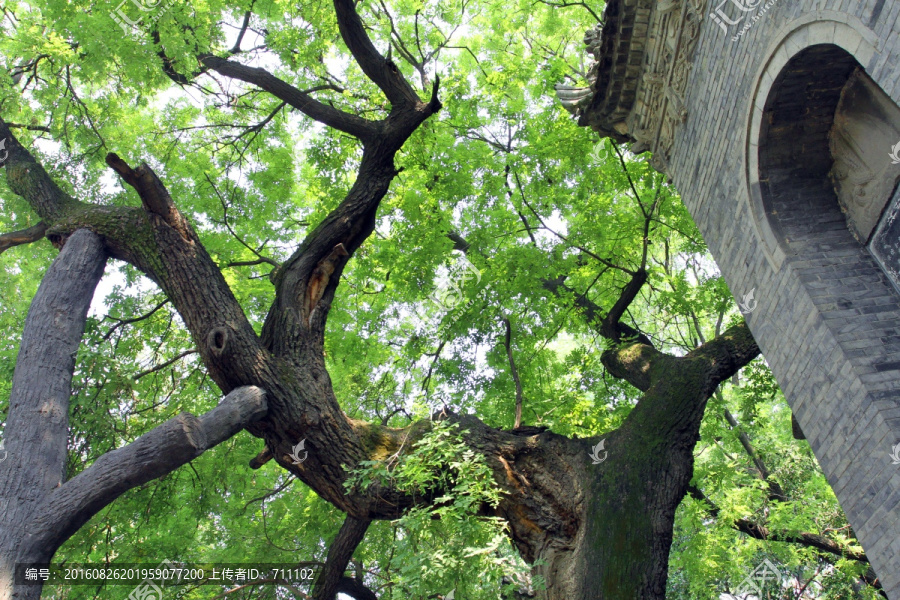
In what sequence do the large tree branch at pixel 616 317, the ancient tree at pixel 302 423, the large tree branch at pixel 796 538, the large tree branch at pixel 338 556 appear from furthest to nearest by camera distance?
the large tree branch at pixel 796 538, the large tree branch at pixel 616 317, the large tree branch at pixel 338 556, the ancient tree at pixel 302 423

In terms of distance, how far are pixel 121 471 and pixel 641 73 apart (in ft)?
20.1

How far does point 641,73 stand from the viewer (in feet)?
21.6

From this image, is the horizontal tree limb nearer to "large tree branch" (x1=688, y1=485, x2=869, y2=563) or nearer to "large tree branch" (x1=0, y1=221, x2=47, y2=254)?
"large tree branch" (x1=0, y1=221, x2=47, y2=254)

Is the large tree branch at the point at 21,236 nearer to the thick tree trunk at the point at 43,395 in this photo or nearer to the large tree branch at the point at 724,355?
the thick tree trunk at the point at 43,395

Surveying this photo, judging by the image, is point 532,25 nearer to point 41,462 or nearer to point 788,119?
point 788,119

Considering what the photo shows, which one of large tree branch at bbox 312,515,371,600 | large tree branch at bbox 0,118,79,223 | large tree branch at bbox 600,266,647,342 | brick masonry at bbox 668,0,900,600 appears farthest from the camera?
large tree branch at bbox 600,266,647,342

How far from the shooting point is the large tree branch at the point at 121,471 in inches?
168

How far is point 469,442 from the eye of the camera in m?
5.70

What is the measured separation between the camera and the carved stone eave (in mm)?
5773

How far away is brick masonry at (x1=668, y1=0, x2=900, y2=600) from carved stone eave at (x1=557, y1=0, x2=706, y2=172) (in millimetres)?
283

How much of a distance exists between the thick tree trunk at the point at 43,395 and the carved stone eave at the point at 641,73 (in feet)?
18.1

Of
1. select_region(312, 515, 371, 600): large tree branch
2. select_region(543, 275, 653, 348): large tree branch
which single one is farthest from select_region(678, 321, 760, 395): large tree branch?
select_region(312, 515, 371, 600): large tree branch

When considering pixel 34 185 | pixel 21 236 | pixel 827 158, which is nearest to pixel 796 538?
pixel 827 158

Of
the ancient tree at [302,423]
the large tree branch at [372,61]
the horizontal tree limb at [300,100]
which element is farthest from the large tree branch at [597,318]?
the horizontal tree limb at [300,100]
